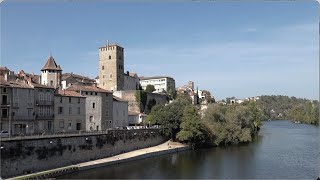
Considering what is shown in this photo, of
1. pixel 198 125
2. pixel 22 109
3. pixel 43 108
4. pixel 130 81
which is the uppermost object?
pixel 130 81

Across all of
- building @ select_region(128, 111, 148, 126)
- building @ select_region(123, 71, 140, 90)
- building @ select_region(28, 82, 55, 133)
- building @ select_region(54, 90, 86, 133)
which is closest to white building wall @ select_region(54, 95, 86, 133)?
building @ select_region(54, 90, 86, 133)

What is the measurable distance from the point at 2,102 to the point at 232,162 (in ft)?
61.1

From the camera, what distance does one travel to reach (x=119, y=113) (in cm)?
4775

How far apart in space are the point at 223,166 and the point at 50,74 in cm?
2161

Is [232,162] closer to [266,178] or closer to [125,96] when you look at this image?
[266,178]

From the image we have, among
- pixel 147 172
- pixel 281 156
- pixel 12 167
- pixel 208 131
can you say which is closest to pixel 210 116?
pixel 208 131

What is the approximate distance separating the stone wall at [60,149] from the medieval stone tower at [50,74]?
1064 cm

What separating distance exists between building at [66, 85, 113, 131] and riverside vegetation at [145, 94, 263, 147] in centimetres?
572

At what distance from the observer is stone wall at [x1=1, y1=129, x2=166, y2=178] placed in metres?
25.5

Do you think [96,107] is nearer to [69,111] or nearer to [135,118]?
[69,111]

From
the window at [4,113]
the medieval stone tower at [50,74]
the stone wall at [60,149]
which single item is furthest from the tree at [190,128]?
the window at [4,113]

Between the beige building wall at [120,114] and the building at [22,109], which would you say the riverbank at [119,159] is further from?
the beige building wall at [120,114]

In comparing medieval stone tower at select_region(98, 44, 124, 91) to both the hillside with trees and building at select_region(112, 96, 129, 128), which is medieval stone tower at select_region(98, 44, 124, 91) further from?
the hillside with trees

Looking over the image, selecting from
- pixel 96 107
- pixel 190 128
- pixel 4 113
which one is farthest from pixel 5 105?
pixel 190 128
